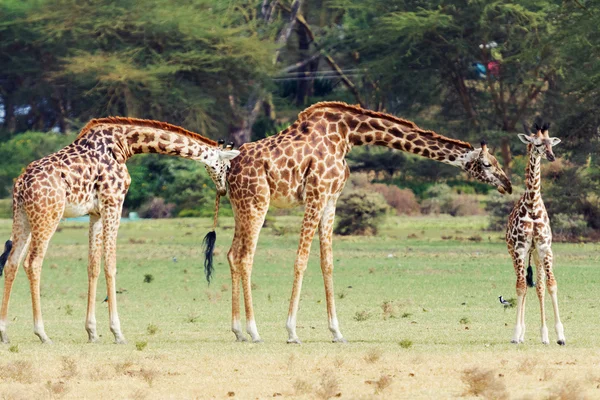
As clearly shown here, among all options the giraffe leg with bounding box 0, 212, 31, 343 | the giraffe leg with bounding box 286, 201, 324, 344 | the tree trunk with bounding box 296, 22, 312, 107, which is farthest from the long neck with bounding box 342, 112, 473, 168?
the tree trunk with bounding box 296, 22, 312, 107

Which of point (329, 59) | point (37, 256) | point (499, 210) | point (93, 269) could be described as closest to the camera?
point (37, 256)

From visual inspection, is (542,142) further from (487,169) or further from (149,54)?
(149,54)

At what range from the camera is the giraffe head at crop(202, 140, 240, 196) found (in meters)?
14.9

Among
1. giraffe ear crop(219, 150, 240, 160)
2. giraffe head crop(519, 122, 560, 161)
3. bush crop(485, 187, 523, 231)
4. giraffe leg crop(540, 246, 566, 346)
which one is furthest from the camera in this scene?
bush crop(485, 187, 523, 231)

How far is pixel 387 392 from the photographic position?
11164mm

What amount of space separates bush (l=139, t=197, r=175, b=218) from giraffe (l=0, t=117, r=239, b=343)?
34.5 m

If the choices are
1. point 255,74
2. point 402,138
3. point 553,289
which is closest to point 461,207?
point 255,74

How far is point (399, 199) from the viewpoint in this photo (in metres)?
48.8

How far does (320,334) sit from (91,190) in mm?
3108

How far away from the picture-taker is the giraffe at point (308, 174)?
48.1 ft

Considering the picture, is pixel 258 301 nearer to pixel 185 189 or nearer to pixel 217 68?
pixel 185 189

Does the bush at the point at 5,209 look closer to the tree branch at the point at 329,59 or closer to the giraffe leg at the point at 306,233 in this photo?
the tree branch at the point at 329,59

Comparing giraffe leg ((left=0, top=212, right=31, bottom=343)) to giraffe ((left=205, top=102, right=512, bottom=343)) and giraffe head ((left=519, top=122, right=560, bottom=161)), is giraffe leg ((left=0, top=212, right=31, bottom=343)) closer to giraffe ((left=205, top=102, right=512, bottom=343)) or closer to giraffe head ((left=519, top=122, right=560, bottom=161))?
giraffe ((left=205, top=102, right=512, bottom=343))

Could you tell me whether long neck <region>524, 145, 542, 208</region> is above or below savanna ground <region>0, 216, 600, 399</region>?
above
